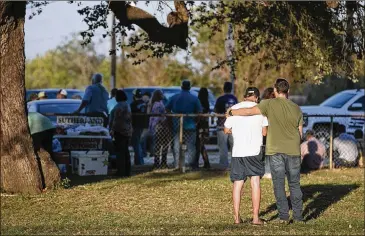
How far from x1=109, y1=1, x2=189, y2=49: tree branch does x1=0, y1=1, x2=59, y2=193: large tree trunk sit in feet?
11.2

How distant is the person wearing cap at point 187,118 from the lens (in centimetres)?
2055

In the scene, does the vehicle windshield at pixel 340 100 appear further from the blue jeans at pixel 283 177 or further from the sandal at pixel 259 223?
the sandal at pixel 259 223

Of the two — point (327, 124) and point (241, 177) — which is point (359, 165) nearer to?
point (327, 124)

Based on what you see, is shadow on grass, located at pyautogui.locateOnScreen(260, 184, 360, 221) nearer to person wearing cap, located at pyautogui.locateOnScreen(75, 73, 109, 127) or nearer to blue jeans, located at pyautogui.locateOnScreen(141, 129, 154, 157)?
person wearing cap, located at pyautogui.locateOnScreen(75, 73, 109, 127)

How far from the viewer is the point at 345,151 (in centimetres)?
2194

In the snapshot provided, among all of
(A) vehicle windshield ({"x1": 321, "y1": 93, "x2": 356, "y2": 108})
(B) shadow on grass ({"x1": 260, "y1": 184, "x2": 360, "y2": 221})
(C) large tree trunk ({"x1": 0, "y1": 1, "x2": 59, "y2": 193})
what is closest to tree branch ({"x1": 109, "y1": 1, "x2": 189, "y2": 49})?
(C) large tree trunk ({"x1": 0, "y1": 1, "x2": 59, "y2": 193})

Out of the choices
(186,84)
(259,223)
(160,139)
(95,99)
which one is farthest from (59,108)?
(259,223)

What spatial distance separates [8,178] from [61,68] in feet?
215

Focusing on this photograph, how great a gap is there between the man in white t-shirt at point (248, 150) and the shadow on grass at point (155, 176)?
530cm

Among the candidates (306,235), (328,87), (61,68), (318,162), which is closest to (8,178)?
(306,235)

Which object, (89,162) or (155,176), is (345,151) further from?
(89,162)

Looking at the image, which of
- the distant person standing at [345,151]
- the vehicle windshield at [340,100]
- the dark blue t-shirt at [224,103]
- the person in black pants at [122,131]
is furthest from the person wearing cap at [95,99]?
the vehicle windshield at [340,100]

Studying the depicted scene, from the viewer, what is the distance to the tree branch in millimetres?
18859

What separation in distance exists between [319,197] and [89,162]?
16.9ft
